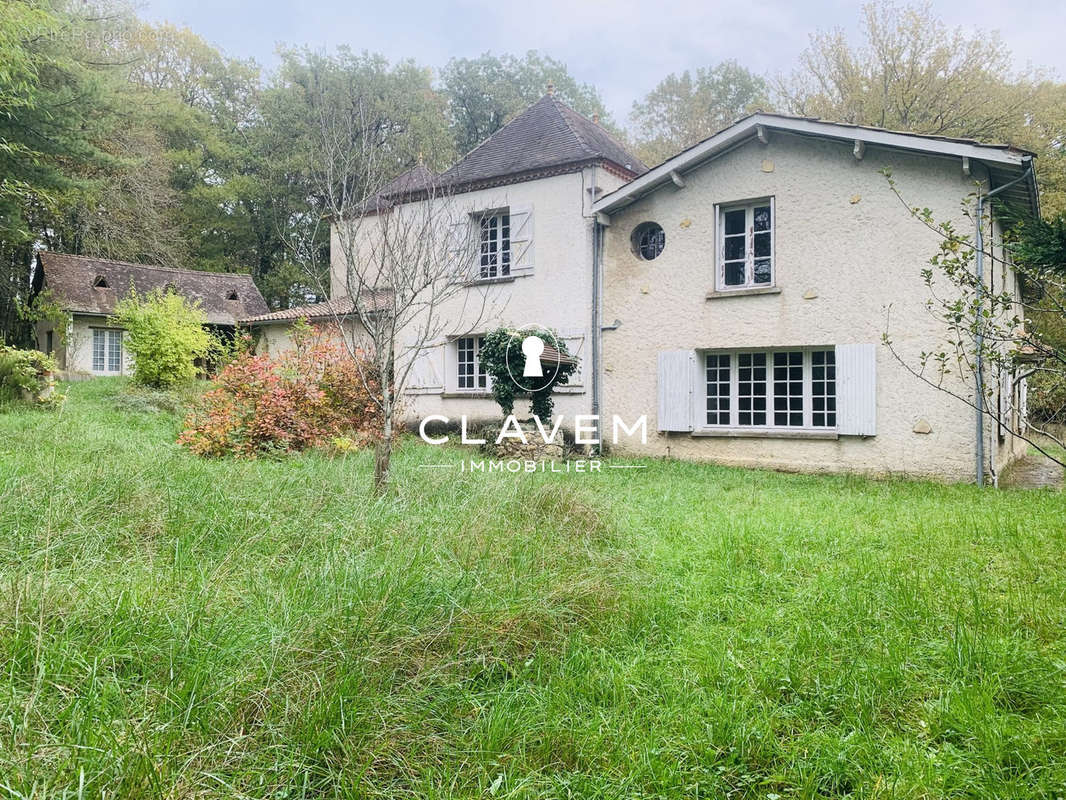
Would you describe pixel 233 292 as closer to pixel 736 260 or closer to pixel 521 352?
pixel 521 352

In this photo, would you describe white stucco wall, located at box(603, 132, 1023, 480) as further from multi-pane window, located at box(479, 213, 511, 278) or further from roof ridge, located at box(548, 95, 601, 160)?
multi-pane window, located at box(479, 213, 511, 278)

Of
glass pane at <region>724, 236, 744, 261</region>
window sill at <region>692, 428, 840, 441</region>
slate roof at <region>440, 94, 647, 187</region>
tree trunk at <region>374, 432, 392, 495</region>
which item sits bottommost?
tree trunk at <region>374, 432, 392, 495</region>

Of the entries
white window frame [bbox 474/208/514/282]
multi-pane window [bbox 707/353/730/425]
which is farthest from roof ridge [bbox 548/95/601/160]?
multi-pane window [bbox 707/353/730/425]

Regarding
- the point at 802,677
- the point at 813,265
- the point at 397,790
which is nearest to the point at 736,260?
the point at 813,265

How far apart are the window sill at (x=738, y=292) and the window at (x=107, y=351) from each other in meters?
19.9

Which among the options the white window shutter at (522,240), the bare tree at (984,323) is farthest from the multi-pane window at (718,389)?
the white window shutter at (522,240)

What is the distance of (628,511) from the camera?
6.28 metres

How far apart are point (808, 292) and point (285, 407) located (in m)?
8.08

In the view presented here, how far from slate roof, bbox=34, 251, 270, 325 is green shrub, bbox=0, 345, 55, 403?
8.64 m

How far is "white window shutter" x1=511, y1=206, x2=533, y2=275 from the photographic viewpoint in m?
12.6

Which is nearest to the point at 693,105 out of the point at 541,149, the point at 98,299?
the point at 541,149

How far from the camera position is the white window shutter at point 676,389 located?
10.9 m

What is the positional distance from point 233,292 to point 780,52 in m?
20.5

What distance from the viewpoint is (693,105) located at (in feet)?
81.6
